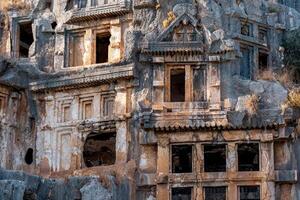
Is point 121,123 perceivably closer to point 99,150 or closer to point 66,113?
point 66,113

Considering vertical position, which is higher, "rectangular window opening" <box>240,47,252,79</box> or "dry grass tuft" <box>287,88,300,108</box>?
"rectangular window opening" <box>240,47,252,79</box>

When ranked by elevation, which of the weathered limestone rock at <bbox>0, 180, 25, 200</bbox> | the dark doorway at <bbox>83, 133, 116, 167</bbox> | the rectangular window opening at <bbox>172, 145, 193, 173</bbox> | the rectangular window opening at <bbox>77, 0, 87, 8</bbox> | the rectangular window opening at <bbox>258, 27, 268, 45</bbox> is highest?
the rectangular window opening at <bbox>77, 0, 87, 8</bbox>

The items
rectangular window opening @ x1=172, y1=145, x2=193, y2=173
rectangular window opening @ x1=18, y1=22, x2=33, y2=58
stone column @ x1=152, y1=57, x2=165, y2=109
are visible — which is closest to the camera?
rectangular window opening @ x1=172, y1=145, x2=193, y2=173

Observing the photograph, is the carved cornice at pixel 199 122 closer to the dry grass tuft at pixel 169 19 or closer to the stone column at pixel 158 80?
the stone column at pixel 158 80

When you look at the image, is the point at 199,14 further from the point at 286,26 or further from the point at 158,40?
the point at 286,26

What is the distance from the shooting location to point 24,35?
34.9 meters

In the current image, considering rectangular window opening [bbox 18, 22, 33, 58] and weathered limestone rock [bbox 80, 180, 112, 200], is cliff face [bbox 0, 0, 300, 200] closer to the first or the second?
weathered limestone rock [bbox 80, 180, 112, 200]

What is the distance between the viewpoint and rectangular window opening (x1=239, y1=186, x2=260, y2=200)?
88.3 ft

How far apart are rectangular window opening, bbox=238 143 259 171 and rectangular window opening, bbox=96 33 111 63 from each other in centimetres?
818

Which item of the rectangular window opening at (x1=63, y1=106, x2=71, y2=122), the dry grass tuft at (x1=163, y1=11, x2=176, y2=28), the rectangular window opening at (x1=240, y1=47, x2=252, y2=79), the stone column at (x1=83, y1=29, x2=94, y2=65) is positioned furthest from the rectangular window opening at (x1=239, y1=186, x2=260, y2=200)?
the stone column at (x1=83, y1=29, x2=94, y2=65)

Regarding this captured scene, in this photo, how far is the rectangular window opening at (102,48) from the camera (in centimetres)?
3247

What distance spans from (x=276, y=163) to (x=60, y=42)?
1098 centimetres

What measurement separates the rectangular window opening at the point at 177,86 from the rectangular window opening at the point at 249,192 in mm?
4624

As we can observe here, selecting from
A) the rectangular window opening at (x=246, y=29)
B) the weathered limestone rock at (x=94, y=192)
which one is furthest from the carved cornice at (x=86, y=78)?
the rectangular window opening at (x=246, y=29)
